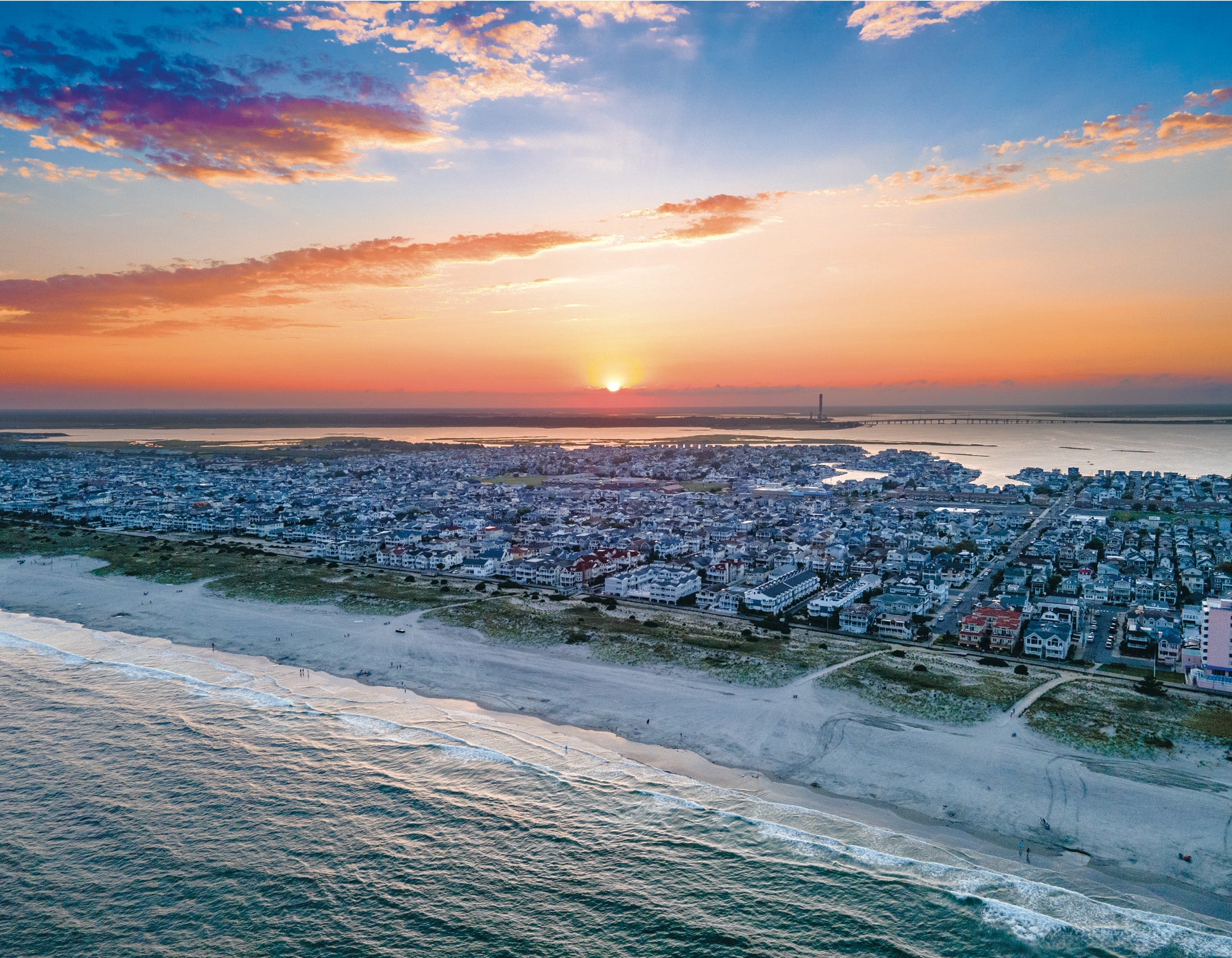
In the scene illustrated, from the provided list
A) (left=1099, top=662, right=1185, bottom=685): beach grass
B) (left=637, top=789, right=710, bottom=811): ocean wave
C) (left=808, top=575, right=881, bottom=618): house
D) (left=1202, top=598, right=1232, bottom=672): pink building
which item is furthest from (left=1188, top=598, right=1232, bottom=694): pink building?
(left=637, top=789, right=710, bottom=811): ocean wave

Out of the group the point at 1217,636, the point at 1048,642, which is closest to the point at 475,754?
the point at 1048,642

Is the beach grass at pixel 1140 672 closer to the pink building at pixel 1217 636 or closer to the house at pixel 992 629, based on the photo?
the pink building at pixel 1217 636

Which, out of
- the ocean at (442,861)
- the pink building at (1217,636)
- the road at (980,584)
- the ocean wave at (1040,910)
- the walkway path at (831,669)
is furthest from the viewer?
the road at (980,584)

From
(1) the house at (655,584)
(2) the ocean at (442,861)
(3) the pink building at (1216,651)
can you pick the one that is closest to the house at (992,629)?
(3) the pink building at (1216,651)

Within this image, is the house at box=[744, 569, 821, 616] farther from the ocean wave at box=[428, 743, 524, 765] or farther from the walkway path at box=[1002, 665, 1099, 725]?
the ocean wave at box=[428, 743, 524, 765]

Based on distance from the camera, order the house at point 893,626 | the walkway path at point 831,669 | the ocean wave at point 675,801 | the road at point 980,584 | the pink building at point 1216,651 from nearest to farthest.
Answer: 1. the ocean wave at point 675,801
2. the pink building at point 1216,651
3. the walkway path at point 831,669
4. the house at point 893,626
5. the road at point 980,584
